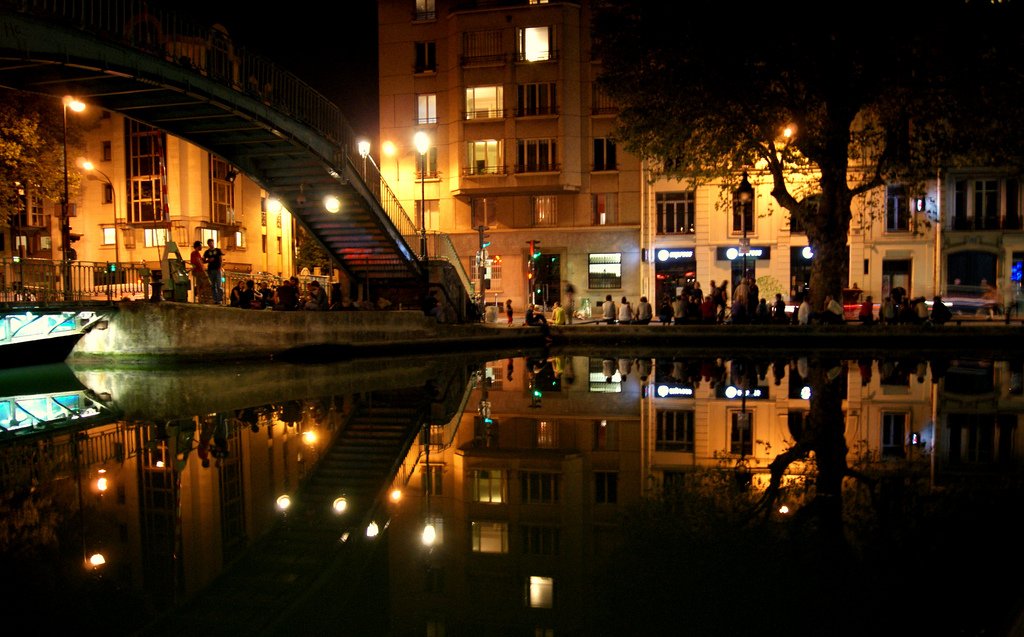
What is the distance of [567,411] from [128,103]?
12.2 meters

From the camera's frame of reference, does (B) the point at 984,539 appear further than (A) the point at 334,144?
No

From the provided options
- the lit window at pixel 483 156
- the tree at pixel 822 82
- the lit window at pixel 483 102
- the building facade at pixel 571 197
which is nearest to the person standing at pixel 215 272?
the tree at pixel 822 82

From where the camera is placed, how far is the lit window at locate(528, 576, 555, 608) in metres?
4.13

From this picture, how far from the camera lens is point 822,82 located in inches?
897

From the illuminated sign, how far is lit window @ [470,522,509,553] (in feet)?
121

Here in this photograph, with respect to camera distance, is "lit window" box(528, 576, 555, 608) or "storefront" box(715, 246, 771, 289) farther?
"storefront" box(715, 246, 771, 289)

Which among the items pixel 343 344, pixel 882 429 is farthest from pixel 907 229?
pixel 882 429

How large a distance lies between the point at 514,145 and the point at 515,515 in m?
36.9

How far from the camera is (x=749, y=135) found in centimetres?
2448

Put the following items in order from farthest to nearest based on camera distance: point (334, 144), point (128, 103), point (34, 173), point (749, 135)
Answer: point (34, 173), point (749, 135), point (334, 144), point (128, 103)

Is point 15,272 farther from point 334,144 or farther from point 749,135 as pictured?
point 749,135

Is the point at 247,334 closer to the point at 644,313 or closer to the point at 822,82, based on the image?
the point at 644,313

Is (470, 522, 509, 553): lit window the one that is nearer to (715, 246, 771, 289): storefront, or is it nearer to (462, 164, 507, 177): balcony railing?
(462, 164, 507, 177): balcony railing

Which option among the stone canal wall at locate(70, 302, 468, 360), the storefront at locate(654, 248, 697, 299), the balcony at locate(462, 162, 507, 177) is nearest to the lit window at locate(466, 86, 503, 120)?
the balcony at locate(462, 162, 507, 177)
